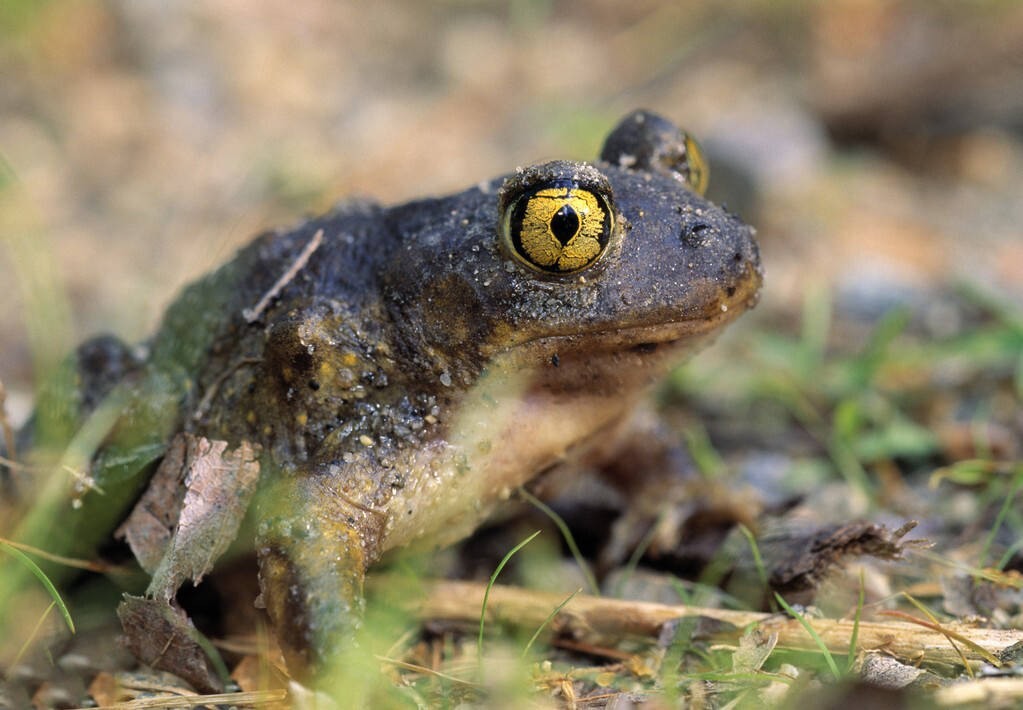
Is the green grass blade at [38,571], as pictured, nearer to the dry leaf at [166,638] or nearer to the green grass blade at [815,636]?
the dry leaf at [166,638]

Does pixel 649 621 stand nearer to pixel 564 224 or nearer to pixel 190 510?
pixel 564 224

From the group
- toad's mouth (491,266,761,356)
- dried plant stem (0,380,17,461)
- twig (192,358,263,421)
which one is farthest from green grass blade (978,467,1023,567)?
dried plant stem (0,380,17,461)

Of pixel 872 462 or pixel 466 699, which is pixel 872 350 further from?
pixel 466 699

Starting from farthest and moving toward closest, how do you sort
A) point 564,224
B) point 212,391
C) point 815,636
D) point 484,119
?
point 484,119 < point 212,391 < point 564,224 < point 815,636

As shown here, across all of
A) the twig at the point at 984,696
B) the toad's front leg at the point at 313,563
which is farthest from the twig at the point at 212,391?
the twig at the point at 984,696

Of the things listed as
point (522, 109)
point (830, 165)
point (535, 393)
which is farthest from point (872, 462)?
point (522, 109)

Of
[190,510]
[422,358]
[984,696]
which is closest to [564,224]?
[422,358]
